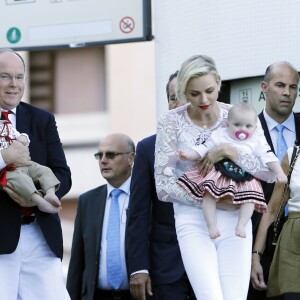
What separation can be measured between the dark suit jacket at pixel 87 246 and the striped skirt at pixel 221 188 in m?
2.28

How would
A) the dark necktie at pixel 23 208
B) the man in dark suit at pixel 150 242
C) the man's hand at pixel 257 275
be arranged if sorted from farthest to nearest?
the man in dark suit at pixel 150 242 < the man's hand at pixel 257 275 < the dark necktie at pixel 23 208

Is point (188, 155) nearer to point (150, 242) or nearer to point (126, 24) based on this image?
point (150, 242)

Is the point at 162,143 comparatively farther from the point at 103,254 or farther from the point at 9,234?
the point at 103,254

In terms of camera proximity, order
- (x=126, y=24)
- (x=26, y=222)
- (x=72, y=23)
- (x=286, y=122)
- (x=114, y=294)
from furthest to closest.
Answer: (x=72, y=23) → (x=126, y=24) → (x=114, y=294) → (x=286, y=122) → (x=26, y=222)

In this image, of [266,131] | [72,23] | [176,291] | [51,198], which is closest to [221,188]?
[51,198]

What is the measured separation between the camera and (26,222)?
22.6 ft

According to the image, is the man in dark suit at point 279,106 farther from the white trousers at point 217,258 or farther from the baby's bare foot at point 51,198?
the baby's bare foot at point 51,198

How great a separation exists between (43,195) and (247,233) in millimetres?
1165

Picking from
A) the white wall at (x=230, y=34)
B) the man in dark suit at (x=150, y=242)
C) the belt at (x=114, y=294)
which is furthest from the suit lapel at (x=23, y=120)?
the white wall at (x=230, y=34)

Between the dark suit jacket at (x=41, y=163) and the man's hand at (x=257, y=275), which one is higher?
the dark suit jacket at (x=41, y=163)

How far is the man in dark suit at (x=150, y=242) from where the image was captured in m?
7.63

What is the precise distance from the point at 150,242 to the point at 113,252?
1088mm

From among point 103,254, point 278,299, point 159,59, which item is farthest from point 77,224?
point 278,299

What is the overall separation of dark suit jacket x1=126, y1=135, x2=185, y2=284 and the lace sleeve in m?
0.74
